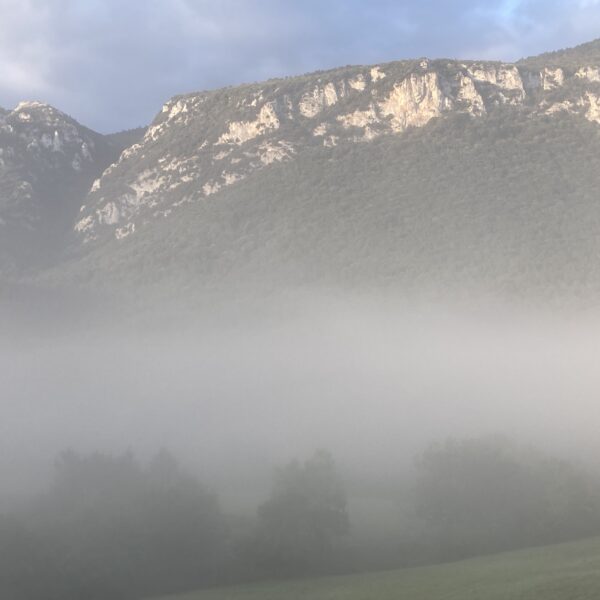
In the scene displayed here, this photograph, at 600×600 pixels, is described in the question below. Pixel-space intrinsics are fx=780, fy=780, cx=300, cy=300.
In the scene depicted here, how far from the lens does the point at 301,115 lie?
162 m

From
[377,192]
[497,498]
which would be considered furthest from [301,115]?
[497,498]

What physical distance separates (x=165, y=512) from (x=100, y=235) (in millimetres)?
127970

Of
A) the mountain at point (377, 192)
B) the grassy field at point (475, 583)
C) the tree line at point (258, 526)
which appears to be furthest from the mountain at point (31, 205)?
the grassy field at point (475, 583)

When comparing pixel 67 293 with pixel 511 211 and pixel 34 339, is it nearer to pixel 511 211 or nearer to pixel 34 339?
pixel 34 339

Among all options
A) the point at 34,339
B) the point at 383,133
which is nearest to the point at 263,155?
the point at 383,133

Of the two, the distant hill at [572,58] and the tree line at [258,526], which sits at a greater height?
the distant hill at [572,58]

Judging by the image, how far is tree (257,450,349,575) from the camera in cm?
4547

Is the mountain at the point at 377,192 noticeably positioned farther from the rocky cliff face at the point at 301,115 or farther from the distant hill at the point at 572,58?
the distant hill at the point at 572,58

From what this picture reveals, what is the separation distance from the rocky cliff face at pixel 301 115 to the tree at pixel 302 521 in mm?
113228

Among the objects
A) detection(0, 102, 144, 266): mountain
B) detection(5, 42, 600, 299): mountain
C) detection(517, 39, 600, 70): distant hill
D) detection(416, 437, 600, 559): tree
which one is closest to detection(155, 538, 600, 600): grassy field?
detection(416, 437, 600, 559): tree

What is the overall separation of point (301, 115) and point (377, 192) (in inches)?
1116

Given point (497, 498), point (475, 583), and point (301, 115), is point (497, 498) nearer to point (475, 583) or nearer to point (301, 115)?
point (475, 583)

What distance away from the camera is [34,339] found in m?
154

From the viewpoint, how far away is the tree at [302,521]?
45.5 meters
